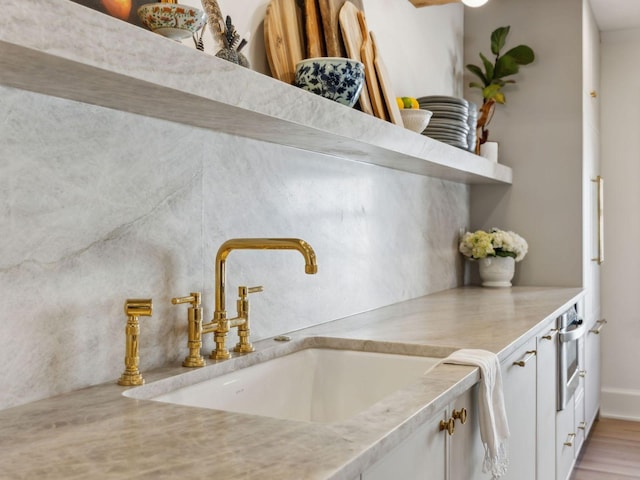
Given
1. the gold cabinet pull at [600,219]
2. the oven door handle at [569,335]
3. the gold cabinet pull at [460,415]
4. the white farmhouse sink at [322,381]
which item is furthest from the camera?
the gold cabinet pull at [600,219]

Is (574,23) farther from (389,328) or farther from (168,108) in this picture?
(168,108)

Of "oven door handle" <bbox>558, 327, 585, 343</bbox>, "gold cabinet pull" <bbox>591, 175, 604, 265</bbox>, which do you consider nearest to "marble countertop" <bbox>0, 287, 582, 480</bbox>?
"oven door handle" <bbox>558, 327, 585, 343</bbox>

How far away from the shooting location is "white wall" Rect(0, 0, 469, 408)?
46.7 inches

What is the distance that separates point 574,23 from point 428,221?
4.59ft

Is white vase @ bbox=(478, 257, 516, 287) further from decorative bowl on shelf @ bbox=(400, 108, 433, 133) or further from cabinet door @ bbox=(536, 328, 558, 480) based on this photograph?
decorative bowl on shelf @ bbox=(400, 108, 433, 133)

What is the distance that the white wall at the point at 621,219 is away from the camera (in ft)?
14.2

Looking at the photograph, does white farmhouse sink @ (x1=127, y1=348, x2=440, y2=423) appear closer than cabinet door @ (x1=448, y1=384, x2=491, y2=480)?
No

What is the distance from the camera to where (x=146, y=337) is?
1450 millimetres

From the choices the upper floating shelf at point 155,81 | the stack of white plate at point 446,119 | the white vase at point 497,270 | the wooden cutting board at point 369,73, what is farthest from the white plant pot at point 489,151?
the upper floating shelf at point 155,81

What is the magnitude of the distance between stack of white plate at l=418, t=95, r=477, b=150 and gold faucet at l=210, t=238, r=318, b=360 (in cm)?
136

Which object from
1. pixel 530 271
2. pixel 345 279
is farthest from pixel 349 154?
pixel 530 271

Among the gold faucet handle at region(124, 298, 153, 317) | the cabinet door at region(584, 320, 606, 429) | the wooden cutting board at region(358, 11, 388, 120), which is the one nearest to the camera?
the gold faucet handle at region(124, 298, 153, 317)

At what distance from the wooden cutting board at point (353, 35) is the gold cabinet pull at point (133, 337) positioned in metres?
1.04

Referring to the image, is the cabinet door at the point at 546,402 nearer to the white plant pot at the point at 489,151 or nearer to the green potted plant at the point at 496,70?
the white plant pot at the point at 489,151
